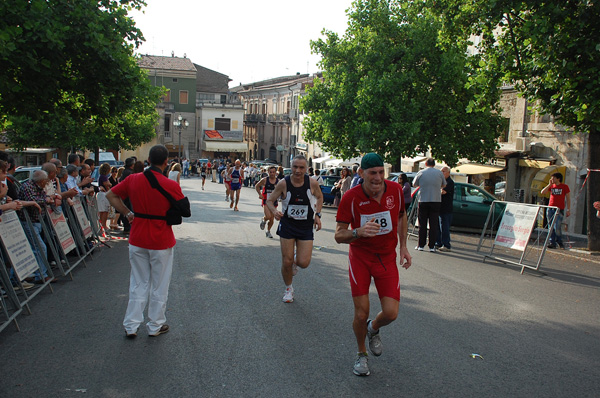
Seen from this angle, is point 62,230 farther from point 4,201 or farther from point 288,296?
point 288,296

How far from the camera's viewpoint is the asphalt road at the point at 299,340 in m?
A: 4.72

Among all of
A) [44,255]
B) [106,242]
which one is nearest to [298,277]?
[44,255]

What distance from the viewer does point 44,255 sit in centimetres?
786

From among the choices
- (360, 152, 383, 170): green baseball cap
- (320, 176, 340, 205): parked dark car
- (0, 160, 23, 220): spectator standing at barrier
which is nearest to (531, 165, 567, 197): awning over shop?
(320, 176, 340, 205): parked dark car

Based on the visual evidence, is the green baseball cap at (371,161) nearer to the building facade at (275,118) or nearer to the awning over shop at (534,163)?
the awning over shop at (534,163)

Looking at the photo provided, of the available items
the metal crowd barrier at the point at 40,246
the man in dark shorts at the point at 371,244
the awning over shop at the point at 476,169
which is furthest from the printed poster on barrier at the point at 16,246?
the awning over shop at the point at 476,169

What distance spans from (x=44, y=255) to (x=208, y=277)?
236 cm

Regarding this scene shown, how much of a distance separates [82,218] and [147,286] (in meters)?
5.44

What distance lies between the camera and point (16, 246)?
6.76 metres

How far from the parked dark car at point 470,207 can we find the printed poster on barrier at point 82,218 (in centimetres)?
1069

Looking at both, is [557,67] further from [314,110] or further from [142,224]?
[314,110]

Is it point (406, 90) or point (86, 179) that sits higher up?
point (406, 90)

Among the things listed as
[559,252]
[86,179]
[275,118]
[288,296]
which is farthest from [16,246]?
[275,118]

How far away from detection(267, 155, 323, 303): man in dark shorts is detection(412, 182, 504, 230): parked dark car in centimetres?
1064
